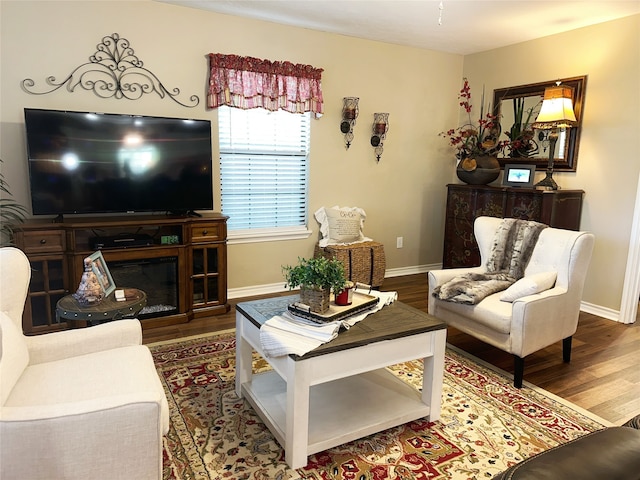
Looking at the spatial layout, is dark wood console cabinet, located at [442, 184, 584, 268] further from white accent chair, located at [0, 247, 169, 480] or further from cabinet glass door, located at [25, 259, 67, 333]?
cabinet glass door, located at [25, 259, 67, 333]

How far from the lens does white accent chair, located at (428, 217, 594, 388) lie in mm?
2582

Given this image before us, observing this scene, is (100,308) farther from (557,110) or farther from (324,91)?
(557,110)

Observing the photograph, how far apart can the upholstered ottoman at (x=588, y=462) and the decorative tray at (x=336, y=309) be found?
1131 millimetres

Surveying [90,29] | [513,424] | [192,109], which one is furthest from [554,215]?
[90,29]

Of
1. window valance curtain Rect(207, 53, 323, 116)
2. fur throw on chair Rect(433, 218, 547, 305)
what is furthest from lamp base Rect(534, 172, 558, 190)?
window valance curtain Rect(207, 53, 323, 116)

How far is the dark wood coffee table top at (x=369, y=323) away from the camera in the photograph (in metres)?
1.94

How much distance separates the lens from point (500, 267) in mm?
3205

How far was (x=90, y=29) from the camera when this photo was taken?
334cm

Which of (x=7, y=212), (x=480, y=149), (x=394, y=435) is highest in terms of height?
(x=480, y=149)

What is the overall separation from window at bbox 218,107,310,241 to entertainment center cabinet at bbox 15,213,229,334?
542mm

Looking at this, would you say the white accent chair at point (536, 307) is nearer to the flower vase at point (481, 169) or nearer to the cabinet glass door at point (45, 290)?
the flower vase at point (481, 169)

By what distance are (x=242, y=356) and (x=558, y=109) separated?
3.28 metres

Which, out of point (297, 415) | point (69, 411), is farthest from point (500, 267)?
point (69, 411)

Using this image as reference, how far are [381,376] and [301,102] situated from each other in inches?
107
